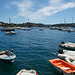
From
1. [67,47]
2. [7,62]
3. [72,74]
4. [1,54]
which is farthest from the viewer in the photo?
[67,47]

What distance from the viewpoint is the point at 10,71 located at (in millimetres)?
18078

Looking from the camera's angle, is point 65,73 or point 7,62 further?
point 7,62

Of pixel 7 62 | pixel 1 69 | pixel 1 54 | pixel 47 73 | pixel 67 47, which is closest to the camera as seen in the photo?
pixel 47 73

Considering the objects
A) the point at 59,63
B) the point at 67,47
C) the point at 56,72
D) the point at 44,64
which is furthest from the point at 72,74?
the point at 67,47

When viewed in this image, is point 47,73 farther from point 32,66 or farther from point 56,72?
point 32,66

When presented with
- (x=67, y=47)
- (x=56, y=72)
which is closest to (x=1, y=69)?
(x=56, y=72)

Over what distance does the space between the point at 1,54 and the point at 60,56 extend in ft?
49.0

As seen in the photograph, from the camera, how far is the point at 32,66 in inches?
813

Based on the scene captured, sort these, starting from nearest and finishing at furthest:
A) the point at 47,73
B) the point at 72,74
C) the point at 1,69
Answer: the point at 72,74, the point at 47,73, the point at 1,69

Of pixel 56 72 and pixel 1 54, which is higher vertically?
pixel 1 54

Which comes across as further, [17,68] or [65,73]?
[17,68]

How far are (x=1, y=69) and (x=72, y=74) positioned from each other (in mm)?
13183

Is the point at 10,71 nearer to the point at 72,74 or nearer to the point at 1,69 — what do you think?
the point at 1,69

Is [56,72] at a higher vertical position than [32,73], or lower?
lower
